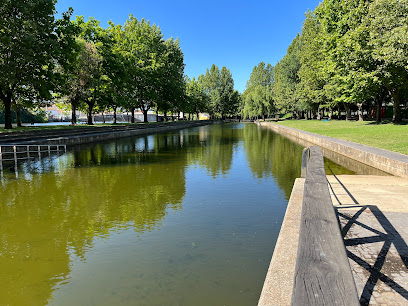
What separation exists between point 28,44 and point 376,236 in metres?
27.4

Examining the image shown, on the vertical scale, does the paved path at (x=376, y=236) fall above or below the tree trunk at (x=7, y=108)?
below

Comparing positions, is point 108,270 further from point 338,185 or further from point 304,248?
point 338,185

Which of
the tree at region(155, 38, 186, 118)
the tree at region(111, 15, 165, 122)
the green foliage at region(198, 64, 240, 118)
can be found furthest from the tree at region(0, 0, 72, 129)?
the green foliage at region(198, 64, 240, 118)

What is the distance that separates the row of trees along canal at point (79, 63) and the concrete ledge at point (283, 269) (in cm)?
2520

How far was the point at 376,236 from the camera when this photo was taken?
443 centimetres

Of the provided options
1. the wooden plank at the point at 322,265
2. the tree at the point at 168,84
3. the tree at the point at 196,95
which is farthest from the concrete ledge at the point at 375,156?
the tree at the point at 196,95

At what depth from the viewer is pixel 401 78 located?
2389 centimetres

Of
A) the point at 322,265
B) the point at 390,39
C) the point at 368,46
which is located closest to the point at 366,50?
the point at 368,46

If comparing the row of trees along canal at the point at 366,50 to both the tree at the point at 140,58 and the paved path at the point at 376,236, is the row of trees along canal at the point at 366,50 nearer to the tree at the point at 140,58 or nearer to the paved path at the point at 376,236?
the paved path at the point at 376,236

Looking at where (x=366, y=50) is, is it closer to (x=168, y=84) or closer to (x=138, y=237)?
(x=138, y=237)

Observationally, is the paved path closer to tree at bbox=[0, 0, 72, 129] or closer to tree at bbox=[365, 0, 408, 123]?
tree at bbox=[365, 0, 408, 123]

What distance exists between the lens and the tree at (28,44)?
22844 mm

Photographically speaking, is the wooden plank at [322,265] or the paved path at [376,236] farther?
the paved path at [376,236]

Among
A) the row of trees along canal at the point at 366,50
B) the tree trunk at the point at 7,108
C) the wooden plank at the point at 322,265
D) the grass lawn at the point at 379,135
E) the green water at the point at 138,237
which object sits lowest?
the green water at the point at 138,237
